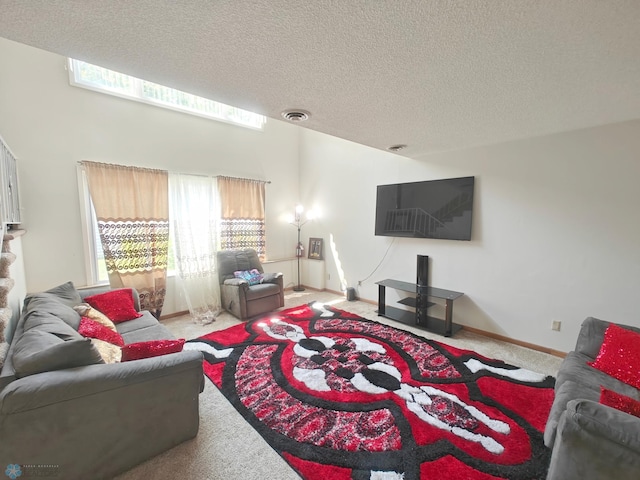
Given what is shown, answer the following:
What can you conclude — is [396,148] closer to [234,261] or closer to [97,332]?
[234,261]

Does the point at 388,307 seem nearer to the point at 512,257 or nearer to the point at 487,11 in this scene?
the point at 512,257

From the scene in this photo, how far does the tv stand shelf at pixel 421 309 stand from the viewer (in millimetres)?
3246

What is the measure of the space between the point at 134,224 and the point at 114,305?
1236 millimetres

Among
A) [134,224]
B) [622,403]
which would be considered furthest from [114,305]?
[622,403]

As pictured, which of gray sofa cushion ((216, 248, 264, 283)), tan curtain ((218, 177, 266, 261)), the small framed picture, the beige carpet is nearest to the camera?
the beige carpet

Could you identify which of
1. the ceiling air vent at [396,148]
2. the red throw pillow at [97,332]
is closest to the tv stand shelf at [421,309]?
the ceiling air vent at [396,148]

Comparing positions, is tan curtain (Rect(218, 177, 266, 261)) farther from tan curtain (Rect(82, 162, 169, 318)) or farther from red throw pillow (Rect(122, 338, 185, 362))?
red throw pillow (Rect(122, 338, 185, 362))

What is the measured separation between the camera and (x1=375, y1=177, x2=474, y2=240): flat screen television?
3352mm

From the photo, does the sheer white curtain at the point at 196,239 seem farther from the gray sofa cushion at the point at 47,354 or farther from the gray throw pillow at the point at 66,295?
the gray sofa cushion at the point at 47,354

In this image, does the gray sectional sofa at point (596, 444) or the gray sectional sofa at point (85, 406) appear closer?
the gray sectional sofa at point (596, 444)

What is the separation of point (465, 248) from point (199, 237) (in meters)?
3.78

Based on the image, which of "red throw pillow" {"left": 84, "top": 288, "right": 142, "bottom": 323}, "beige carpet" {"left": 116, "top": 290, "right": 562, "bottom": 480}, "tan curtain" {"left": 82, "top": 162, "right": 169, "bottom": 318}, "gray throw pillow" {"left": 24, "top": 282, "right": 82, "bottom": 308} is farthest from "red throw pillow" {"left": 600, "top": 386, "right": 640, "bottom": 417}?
"tan curtain" {"left": 82, "top": 162, "right": 169, "bottom": 318}

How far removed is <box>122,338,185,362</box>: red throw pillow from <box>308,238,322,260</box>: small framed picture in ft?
11.9

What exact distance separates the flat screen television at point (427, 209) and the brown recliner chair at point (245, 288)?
185 centimetres
